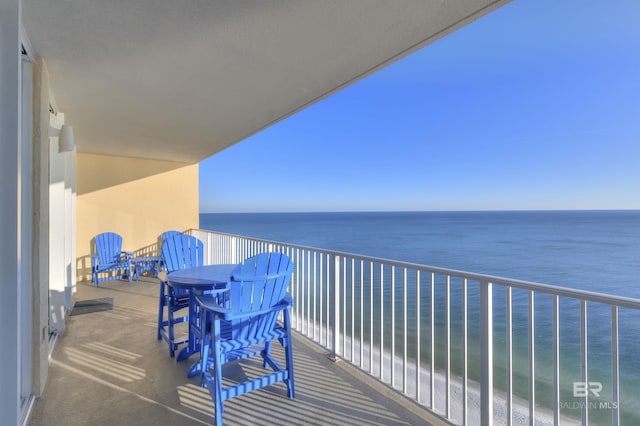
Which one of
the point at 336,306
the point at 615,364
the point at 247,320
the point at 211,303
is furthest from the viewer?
the point at 336,306

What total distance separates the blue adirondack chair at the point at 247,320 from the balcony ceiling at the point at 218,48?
145 centimetres

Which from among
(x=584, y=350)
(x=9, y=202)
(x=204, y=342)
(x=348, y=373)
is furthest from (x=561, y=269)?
(x=9, y=202)

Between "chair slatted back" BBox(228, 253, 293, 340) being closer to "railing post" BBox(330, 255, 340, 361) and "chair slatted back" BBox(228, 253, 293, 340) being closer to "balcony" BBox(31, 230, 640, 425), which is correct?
"balcony" BBox(31, 230, 640, 425)

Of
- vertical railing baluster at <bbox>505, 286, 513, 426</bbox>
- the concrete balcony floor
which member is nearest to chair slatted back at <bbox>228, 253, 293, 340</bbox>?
the concrete balcony floor

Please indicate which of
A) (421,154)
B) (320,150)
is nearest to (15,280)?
(320,150)

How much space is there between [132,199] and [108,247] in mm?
1094

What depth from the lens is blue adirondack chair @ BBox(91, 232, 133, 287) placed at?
17.9 ft

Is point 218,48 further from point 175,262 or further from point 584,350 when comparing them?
point 584,350

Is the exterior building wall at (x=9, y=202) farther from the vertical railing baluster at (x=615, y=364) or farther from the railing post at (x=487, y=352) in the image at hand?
the vertical railing baluster at (x=615, y=364)

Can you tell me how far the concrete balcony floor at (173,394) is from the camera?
1930 millimetres

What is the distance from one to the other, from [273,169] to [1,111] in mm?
22795

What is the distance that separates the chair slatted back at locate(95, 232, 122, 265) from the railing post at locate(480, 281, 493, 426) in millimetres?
6165

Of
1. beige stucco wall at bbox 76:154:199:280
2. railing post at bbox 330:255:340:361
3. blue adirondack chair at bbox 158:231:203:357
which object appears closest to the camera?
railing post at bbox 330:255:340:361

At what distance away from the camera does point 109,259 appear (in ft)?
18.5
